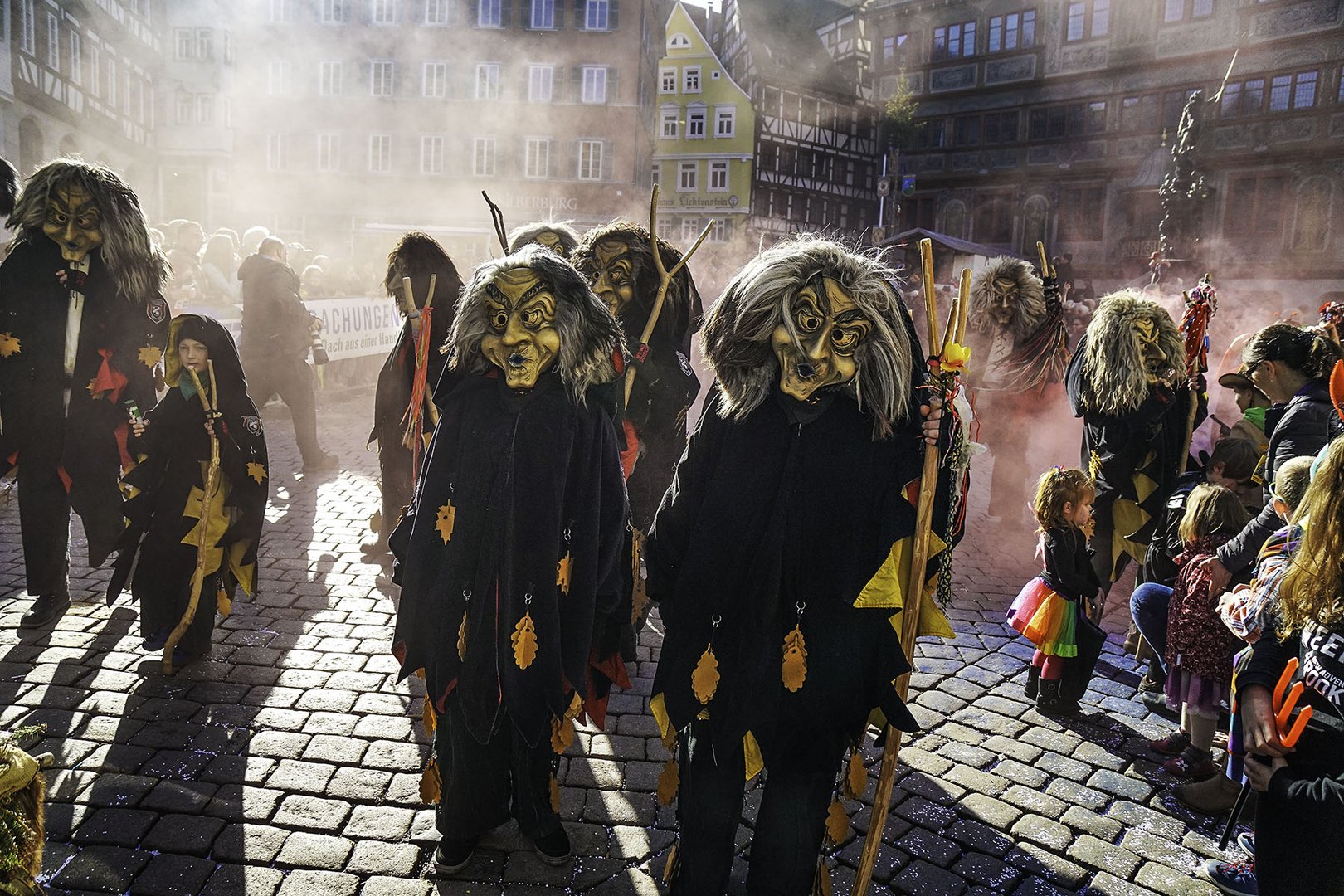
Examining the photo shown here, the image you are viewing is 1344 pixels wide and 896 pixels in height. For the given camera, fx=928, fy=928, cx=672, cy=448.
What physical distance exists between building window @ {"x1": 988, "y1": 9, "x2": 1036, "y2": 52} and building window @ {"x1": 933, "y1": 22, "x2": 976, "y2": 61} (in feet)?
2.47

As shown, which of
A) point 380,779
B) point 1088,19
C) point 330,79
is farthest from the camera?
point 330,79

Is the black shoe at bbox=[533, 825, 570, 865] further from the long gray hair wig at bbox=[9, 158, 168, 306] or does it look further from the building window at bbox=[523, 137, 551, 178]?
the building window at bbox=[523, 137, 551, 178]

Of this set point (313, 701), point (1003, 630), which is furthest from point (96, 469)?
point (1003, 630)

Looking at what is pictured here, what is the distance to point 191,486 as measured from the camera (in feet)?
16.1

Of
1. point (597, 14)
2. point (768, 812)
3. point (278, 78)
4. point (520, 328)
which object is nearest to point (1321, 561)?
point (768, 812)

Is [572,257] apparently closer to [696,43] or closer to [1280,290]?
[1280,290]

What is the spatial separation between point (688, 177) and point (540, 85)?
7907mm

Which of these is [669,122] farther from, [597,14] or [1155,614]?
[1155,614]

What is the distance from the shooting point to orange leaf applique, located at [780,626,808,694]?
2834mm

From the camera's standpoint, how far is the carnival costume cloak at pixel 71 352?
529 cm

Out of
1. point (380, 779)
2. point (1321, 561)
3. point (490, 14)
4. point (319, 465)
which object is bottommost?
point (380, 779)

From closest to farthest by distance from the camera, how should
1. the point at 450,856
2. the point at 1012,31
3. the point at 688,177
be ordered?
1. the point at 450,856
2. the point at 1012,31
3. the point at 688,177

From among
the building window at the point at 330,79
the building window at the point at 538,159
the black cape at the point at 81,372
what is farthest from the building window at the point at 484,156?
the black cape at the point at 81,372

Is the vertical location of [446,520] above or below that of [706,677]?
above
